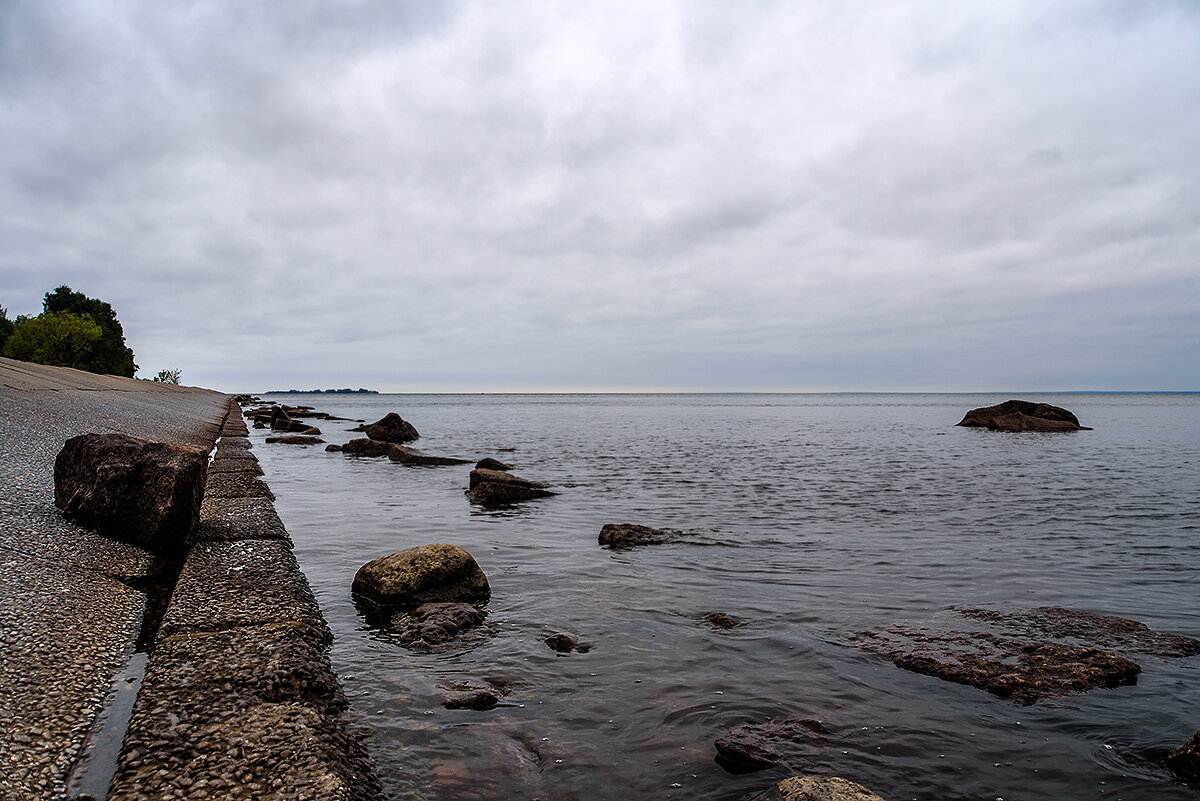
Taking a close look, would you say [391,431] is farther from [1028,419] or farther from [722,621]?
[1028,419]

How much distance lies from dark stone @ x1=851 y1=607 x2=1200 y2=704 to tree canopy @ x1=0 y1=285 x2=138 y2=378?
7060cm

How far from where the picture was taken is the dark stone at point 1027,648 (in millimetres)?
6728

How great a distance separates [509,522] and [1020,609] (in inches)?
396

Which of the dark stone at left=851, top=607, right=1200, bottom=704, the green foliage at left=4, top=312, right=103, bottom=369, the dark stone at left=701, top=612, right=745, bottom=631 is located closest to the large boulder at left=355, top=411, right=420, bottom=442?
the dark stone at left=701, top=612, right=745, bottom=631

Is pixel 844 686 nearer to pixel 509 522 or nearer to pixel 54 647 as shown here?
pixel 54 647

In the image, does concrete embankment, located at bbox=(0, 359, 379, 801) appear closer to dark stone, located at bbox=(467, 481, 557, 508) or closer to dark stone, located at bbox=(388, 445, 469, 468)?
dark stone, located at bbox=(467, 481, 557, 508)

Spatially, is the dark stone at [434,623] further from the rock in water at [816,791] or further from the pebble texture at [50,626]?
the rock in water at [816,791]

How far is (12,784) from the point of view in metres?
3.57

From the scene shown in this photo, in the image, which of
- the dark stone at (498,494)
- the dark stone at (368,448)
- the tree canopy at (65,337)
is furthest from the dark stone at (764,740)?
the tree canopy at (65,337)

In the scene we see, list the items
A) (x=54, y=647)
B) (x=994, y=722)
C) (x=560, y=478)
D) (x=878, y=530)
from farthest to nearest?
(x=560, y=478)
(x=878, y=530)
(x=994, y=722)
(x=54, y=647)

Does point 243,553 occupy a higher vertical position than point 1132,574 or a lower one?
higher

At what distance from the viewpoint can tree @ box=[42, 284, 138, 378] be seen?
7208cm

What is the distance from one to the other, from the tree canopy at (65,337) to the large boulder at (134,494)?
63128mm

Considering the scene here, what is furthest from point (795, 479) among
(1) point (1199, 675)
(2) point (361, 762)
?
(2) point (361, 762)
